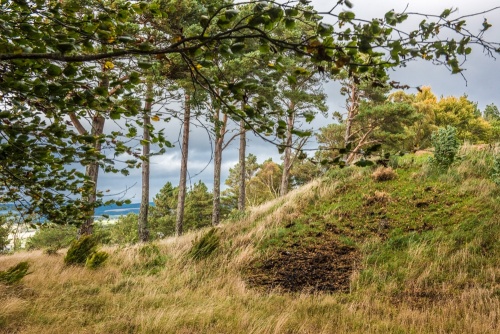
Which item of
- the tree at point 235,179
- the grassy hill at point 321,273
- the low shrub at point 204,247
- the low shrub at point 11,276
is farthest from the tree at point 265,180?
the low shrub at point 11,276

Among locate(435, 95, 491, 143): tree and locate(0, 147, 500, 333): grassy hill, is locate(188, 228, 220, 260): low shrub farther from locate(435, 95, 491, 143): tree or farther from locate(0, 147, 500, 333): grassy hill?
locate(435, 95, 491, 143): tree

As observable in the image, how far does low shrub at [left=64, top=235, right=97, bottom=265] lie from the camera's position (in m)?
6.93

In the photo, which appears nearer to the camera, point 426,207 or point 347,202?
point 426,207

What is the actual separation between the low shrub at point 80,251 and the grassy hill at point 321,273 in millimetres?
428

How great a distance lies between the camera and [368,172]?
1164 cm

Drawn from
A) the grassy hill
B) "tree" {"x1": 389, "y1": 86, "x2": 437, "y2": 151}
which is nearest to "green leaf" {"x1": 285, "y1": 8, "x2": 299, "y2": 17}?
the grassy hill

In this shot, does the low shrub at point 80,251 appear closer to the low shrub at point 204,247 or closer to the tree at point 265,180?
the low shrub at point 204,247

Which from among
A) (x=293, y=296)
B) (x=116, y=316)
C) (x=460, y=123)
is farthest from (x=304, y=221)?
(x=460, y=123)

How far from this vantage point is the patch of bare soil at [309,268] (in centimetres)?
610

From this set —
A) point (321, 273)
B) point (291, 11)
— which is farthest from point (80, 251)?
point (291, 11)

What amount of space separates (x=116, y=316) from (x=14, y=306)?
1204mm

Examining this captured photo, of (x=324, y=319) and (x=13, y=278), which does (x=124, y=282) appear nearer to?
(x=13, y=278)

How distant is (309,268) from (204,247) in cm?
261

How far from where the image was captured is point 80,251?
7.04 meters
